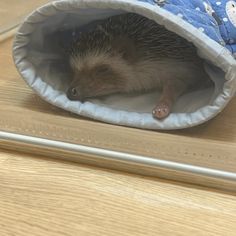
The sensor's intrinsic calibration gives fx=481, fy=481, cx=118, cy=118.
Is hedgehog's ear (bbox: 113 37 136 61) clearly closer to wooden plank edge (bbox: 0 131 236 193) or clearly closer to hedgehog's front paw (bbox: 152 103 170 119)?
hedgehog's front paw (bbox: 152 103 170 119)

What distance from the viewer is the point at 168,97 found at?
1295mm

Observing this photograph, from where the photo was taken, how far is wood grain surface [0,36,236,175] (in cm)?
113

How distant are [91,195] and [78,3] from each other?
47 cm

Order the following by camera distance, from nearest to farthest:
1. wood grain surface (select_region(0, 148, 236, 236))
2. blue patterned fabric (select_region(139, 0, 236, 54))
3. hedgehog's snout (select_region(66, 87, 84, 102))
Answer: wood grain surface (select_region(0, 148, 236, 236)) → blue patterned fabric (select_region(139, 0, 236, 54)) → hedgehog's snout (select_region(66, 87, 84, 102))

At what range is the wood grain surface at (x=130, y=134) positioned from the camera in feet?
3.70

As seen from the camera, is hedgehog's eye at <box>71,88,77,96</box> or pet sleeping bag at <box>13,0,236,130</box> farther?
hedgehog's eye at <box>71,88,77,96</box>

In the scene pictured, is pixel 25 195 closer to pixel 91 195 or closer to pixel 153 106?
pixel 91 195

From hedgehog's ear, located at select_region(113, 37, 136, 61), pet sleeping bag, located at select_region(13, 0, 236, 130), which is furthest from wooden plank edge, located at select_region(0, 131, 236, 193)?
hedgehog's ear, located at select_region(113, 37, 136, 61)

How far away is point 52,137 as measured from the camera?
47.3 inches

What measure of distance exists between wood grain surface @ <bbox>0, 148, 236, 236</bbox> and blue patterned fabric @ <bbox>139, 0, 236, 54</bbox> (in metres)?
0.41

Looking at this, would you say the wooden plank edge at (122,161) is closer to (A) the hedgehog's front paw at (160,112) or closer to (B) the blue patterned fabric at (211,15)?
(A) the hedgehog's front paw at (160,112)

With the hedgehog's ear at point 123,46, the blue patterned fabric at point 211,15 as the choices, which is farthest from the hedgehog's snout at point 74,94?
the blue patterned fabric at point 211,15

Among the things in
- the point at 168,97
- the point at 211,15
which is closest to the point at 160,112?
the point at 168,97

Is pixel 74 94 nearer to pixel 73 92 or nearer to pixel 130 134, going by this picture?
pixel 73 92
